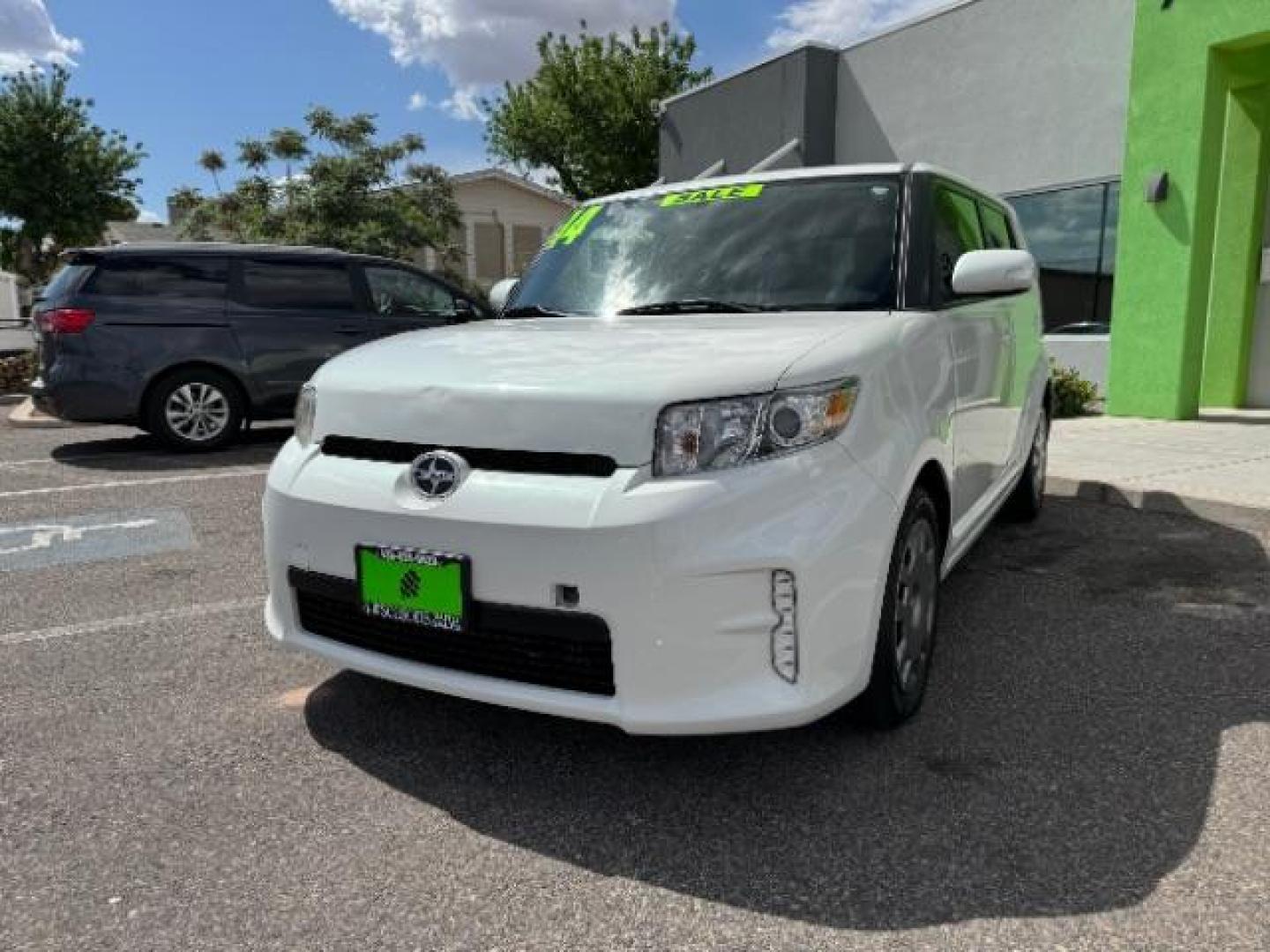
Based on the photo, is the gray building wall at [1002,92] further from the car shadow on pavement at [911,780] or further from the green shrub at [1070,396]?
the car shadow on pavement at [911,780]

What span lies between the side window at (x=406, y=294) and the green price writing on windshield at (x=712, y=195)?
19.0 ft

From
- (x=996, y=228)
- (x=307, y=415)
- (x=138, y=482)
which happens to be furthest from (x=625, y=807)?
(x=138, y=482)

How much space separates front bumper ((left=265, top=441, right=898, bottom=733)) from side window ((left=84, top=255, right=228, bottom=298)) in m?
6.62

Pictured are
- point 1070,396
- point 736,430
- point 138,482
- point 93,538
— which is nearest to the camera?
point 736,430

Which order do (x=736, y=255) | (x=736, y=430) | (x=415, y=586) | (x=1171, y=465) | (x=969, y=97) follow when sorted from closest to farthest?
(x=736, y=430)
(x=415, y=586)
(x=736, y=255)
(x=1171, y=465)
(x=969, y=97)

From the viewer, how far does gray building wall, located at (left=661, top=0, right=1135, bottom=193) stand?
34.2 feet

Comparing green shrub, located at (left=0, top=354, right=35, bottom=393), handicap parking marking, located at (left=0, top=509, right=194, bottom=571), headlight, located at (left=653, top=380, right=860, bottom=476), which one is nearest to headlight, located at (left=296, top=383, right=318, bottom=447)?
headlight, located at (left=653, top=380, right=860, bottom=476)

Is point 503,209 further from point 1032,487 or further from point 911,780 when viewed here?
point 911,780

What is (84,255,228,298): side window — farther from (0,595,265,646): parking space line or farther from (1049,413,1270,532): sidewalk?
(1049,413,1270,532): sidewalk

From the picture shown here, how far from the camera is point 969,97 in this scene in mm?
11914

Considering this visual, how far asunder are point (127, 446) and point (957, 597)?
7.28 m

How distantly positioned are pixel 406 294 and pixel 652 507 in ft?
24.8

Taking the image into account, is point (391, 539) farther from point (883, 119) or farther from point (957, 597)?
point (883, 119)

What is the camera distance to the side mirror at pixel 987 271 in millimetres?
3096
